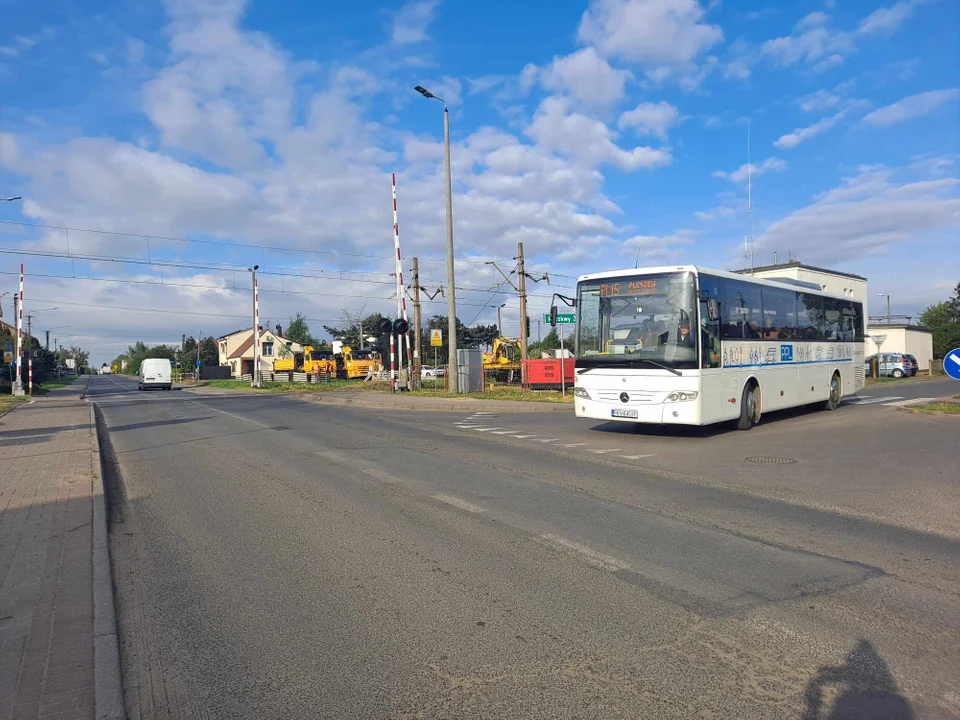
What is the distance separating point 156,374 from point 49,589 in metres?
46.5

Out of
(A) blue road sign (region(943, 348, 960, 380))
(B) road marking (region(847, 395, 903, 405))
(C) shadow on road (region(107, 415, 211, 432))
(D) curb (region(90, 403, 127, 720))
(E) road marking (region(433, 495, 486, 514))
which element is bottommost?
(B) road marking (region(847, 395, 903, 405))

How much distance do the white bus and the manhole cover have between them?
5.24 feet

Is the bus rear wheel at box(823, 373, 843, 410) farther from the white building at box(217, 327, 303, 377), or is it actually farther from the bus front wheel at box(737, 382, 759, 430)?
the white building at box(217, 327, 303, 377)

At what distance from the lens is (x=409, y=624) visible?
4.08 m

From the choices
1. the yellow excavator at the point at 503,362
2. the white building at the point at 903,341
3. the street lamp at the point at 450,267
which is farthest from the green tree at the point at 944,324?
the street lamp at the point at 450,267

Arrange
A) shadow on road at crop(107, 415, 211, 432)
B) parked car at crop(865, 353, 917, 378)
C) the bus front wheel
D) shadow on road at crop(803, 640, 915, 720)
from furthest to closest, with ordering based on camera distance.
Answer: parked car at crop(865, 353, 917, 378) < shadow on road at crop(107, 415, 211, 432) < the bus front wheel < shadow on road at crop(803, 640, 915, 720)

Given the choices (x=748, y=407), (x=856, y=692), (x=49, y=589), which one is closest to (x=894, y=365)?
(x=748, y=407)

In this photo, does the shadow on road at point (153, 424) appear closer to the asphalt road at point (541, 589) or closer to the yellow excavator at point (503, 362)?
the asphalt road at point (541, 589)

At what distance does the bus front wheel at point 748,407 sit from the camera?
44.8 feet

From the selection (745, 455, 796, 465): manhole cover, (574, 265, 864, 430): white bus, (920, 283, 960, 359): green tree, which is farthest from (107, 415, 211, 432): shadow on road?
(920, 283, 960, 359): green tree

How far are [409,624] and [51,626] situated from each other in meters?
2.11

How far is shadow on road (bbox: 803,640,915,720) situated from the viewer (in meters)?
3.06

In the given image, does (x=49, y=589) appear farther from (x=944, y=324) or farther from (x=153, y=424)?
(x=944, y=324)

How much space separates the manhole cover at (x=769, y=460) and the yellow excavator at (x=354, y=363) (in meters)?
35.8
